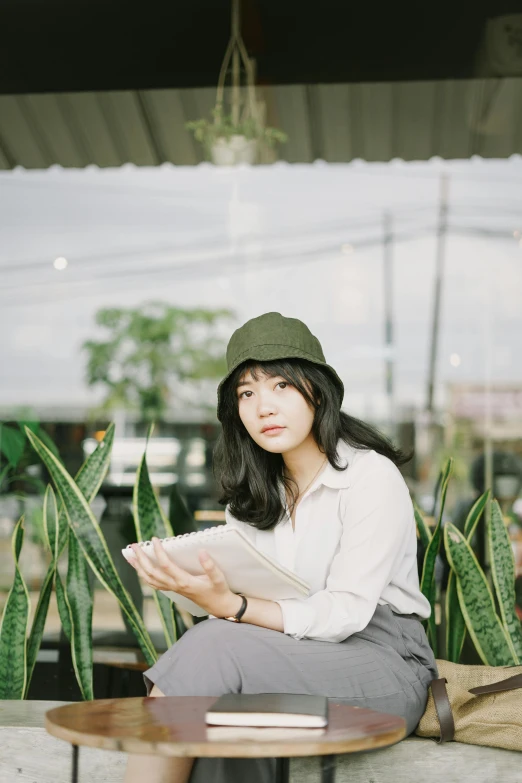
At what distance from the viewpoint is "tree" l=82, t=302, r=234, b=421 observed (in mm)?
4953

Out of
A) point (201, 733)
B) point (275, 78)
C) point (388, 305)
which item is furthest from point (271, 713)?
point (388, 305)

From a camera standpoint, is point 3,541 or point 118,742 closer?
point 118,742

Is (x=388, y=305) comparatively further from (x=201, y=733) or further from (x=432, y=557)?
(x=201, y=733)

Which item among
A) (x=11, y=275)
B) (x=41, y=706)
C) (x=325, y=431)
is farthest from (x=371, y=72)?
(x=41, y=706)

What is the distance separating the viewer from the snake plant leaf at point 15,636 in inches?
82.0

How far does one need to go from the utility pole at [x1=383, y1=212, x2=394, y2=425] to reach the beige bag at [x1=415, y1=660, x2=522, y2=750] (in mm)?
3255

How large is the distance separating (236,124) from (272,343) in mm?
2836

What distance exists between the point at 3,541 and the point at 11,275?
1.51 m

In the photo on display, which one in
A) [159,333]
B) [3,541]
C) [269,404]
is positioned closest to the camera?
[269,404]

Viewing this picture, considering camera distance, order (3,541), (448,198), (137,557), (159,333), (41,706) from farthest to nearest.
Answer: (159,333)
(448,198)
(3,541)
(41,706)
(137,557)

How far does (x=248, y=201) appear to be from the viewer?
15.8 feet

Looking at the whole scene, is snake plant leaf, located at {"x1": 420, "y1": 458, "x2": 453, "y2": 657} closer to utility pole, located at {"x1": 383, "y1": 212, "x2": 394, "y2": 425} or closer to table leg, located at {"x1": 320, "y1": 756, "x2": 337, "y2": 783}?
table leg, located at {"x1": 320, "y1": 756, "x2": 337, "y2": 783}

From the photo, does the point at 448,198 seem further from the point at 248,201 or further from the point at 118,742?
the point at 118,742

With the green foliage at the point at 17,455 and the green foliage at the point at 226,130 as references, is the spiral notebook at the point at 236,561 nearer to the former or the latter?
the green foliage at the point at 17,455
